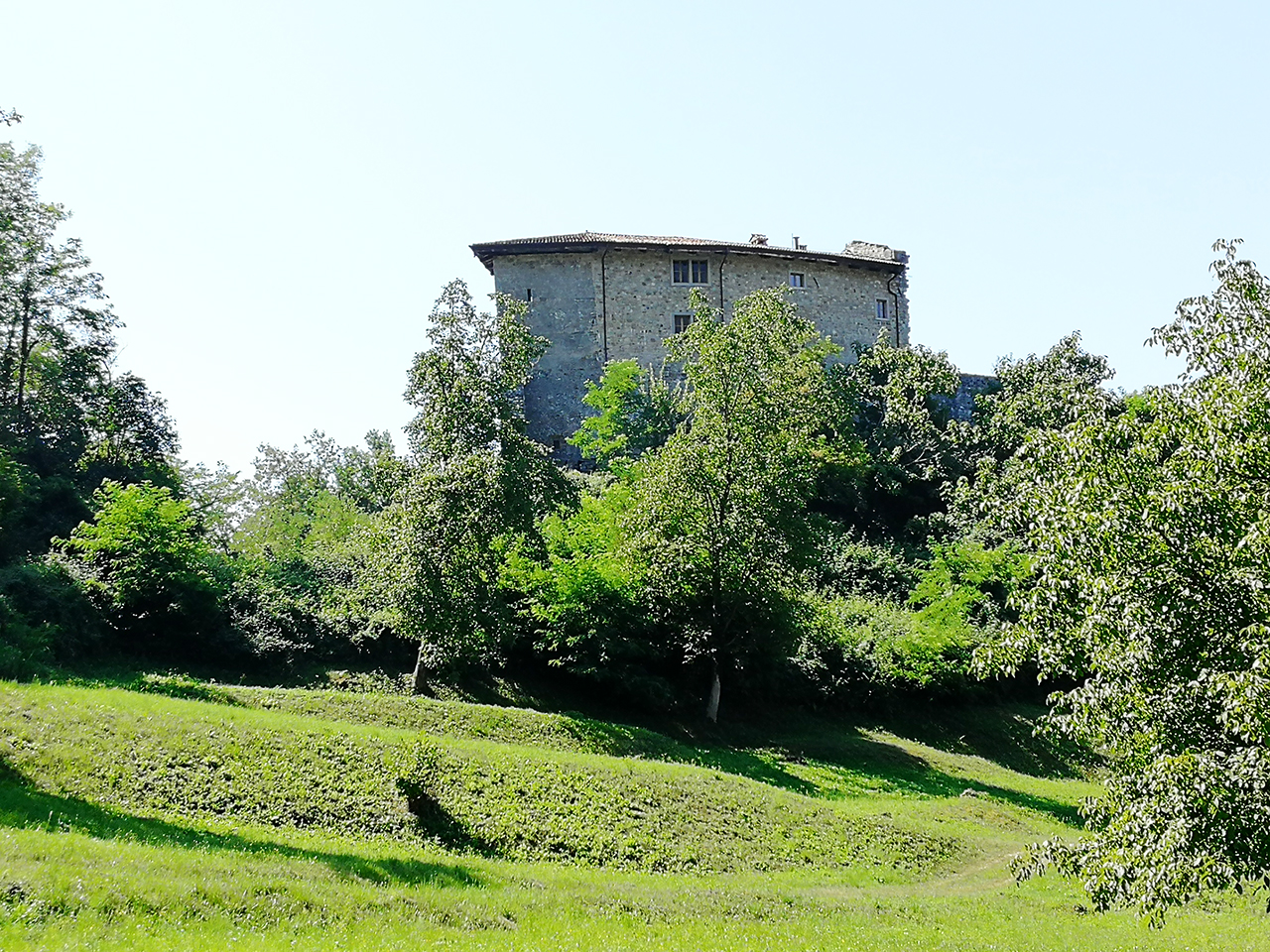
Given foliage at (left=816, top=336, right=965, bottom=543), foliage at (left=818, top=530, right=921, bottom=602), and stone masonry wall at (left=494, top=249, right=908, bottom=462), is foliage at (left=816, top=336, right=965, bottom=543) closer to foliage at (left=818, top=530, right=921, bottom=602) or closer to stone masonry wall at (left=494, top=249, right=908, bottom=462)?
foliage at (left=818, top=530, right=921, bottom=602)

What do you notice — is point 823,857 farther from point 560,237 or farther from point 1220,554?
point 560,237

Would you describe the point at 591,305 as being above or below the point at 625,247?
below

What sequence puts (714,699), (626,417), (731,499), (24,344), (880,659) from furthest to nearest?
(626,417) → (24,344) → (880,659) → (714,699) → (731,499)

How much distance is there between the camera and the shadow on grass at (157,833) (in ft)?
43.1

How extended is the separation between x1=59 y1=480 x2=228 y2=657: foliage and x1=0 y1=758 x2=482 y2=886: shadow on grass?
47.8 ft

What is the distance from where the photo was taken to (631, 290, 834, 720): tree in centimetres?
2958

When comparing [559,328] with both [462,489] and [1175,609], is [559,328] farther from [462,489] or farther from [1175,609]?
[1175,609]

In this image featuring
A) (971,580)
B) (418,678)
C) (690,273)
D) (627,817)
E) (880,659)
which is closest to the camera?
(627,817)

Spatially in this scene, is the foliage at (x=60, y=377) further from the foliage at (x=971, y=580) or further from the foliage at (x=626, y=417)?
the foliage at (x=971, y=580)

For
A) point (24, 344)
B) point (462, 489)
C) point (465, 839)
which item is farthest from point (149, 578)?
point (24, 344)

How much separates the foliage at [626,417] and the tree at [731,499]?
Result: 58.9 feet

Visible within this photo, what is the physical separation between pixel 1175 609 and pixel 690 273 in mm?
50939

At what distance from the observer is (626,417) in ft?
168

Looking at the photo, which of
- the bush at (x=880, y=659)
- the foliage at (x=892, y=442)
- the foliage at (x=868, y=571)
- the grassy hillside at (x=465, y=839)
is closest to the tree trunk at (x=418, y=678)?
the grassy hillside at (x=465, y=839)
